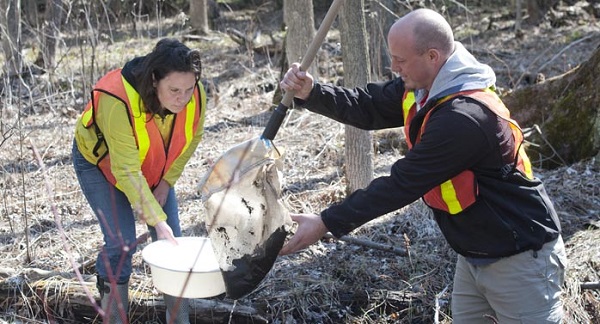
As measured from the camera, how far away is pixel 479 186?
115 inches

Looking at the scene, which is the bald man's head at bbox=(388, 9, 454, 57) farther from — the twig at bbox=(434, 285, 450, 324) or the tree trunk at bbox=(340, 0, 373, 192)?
the tree trunk at bbox=(340, 0, 373, 192)

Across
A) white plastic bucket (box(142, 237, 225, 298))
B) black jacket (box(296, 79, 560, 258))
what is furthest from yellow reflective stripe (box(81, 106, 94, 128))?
black jacket (box(296, 79, 560, 258))

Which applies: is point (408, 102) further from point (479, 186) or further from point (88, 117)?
point (88, 117)

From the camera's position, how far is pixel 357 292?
470cm

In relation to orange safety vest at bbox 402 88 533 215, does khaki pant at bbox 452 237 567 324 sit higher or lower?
lower

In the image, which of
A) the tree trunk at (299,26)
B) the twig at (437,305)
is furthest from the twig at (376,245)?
the tree trunk at (299,26)

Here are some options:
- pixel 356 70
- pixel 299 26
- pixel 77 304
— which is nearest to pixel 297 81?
pixel 356 70

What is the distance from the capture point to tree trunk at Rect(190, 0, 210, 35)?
14.7 meters

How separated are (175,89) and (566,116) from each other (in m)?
3.94

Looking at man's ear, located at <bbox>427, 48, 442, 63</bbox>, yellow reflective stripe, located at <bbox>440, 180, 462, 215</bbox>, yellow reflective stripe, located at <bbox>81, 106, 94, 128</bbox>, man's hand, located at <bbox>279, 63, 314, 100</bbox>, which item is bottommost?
yellow reflective stripe, located at <bbox>440, 180, 462, 215</bbox>

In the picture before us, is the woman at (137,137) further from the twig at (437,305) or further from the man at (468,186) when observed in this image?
the twig at (437,305)

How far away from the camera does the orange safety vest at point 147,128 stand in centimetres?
351

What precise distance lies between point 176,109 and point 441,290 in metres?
2.20

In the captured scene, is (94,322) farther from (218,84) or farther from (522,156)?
(218,84)
